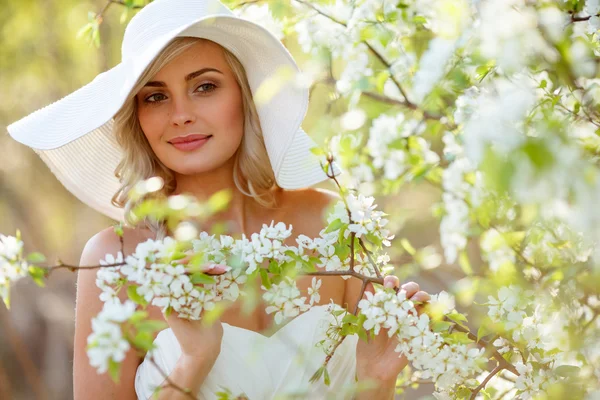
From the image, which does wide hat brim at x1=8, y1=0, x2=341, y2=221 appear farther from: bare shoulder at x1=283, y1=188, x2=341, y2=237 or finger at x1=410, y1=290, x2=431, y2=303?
finger at x1=410, y1=290, x2=431, y2=303

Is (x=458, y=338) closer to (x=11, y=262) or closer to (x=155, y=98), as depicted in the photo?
(x=11, y=262)

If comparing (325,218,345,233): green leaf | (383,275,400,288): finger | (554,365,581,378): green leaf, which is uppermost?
(325,218,345,233): green leaf

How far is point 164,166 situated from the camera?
2.27m

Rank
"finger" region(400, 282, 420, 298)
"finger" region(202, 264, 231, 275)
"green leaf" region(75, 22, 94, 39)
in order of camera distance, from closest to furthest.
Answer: "finger" region(202, 264, 231, 275)
"finger" region(400, 282, 420, 298)
"green leaf" region(75, 22, 94, 39)

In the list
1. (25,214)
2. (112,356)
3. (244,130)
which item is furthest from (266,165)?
(25,214)

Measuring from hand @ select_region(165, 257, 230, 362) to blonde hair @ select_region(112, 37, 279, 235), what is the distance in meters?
0.49

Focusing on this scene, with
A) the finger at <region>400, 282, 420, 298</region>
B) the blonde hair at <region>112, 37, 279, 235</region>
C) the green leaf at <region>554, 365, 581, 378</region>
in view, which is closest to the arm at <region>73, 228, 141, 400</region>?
the blonde hair at <region>112, 37, 279, 235</region>

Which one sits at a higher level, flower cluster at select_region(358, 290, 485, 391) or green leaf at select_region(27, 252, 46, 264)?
green leaf at select_region(27, 252, 46, 264)

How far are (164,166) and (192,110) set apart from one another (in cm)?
32

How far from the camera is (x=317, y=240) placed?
1.56m

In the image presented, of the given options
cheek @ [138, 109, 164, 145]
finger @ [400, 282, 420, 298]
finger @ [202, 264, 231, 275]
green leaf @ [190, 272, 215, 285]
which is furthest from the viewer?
cheek @ [138, 109, 164, 145]

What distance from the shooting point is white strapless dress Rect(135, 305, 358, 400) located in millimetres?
2074

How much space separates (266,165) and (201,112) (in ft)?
1.09

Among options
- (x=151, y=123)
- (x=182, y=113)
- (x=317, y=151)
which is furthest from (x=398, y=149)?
(x=151, y=123)
